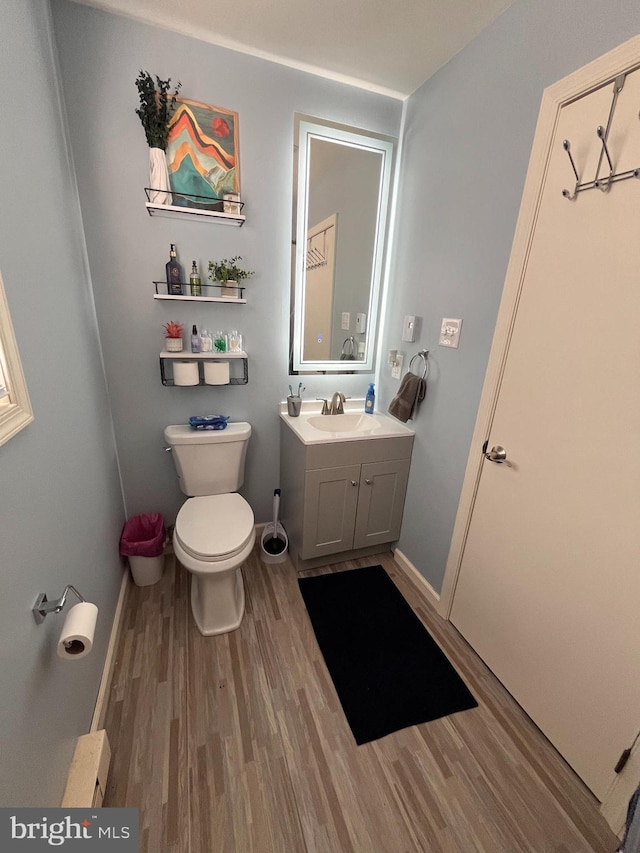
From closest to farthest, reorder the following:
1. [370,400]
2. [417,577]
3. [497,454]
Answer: [497,454]
[417,577]
[370,400]

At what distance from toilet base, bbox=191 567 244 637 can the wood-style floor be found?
0.21 feet

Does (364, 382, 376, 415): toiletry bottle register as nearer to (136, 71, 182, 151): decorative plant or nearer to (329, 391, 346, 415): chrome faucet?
(329, 391, 346, 415): chrome faucet

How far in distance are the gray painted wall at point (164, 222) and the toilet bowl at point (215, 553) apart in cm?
46

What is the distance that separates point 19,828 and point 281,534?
1568 mm

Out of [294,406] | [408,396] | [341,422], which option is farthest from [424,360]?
[294,406]

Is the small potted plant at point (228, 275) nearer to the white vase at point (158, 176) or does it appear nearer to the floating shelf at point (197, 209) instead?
the floating shelf at point (197, 209)

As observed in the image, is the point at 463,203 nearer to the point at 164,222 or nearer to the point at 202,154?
the point at 202,154

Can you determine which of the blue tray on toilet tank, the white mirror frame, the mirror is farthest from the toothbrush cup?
the white mirror frame

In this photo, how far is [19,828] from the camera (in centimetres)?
70

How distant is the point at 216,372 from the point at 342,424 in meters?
0.81

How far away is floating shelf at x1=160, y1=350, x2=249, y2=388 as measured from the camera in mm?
1737

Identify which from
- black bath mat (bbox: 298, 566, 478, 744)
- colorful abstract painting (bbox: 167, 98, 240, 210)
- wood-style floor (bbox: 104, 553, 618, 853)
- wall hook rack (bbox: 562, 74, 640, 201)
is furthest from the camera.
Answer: colorful abstract painting (bbox: 167, 98, 240, 210)

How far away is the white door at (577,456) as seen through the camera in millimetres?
972

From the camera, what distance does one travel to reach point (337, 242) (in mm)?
2012
